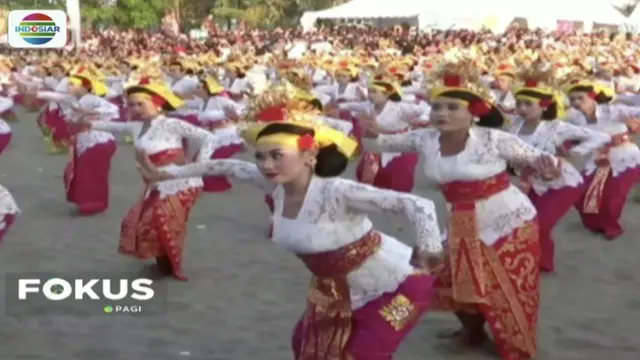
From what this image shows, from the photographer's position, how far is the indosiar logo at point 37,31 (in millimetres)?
22891

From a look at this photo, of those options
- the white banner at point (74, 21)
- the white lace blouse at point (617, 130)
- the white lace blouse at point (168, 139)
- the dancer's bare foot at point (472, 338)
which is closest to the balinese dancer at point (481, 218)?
the dancer's bare foot at point (472, 338)

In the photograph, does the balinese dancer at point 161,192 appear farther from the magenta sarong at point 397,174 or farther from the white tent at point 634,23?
the white tent at point 634,23

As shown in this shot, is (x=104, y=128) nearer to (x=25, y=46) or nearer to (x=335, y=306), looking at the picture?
(x=335, y=306)

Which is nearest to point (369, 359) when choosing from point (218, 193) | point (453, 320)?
point (453, 320)

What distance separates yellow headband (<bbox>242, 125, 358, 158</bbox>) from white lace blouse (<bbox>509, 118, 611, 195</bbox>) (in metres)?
2.25

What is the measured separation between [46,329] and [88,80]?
17.3 ft

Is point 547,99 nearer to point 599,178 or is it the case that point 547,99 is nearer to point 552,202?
point 552,202

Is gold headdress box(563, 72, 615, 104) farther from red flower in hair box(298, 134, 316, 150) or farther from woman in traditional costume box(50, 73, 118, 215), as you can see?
red flower in hair box(298, 134, 316, 150)

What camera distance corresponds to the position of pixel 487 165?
15.7 ft

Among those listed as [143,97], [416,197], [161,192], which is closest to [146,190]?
[161,192]

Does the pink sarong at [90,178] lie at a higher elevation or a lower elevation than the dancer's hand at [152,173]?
lower

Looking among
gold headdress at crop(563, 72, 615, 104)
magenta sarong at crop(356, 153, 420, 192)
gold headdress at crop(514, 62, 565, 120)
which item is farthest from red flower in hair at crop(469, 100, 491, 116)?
magenta sarong at crop(356, 153, 420, 192)

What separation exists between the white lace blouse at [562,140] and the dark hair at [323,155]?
231cm

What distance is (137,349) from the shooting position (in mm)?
5367
